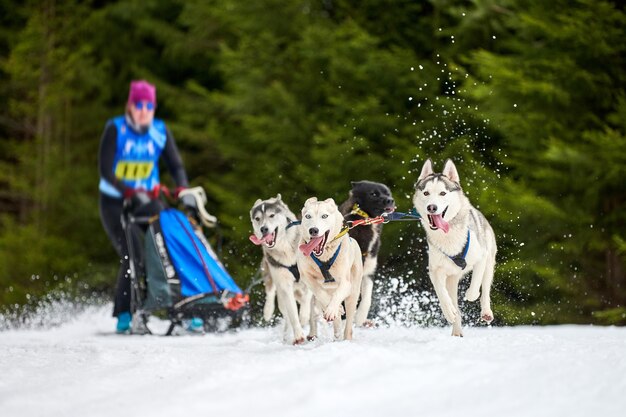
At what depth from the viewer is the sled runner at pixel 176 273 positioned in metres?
8.45

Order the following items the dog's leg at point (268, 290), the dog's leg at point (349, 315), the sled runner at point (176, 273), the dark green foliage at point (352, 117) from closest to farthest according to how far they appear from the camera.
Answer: the dog's leg at point (349, 315)
the dog's leg at point (268, 290)
the sled runner at point (176, 273)
the dark green foliage at point (352, 117)

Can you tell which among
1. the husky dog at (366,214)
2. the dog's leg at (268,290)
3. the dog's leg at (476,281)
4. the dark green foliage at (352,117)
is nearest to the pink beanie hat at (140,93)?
the dog's leg at (268,290)

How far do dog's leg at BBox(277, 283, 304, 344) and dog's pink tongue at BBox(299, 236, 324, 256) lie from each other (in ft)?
2.46

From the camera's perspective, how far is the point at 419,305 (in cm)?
856

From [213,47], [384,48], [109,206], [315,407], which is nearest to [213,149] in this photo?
[213,47]

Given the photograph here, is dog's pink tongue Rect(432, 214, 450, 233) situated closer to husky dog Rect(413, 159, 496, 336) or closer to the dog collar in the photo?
husky dog Rect(413, 159, 496, 336)

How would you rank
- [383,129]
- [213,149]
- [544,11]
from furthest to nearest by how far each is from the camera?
[213,149]
[383,129]
[544,11]

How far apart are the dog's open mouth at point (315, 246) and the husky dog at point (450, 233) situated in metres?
0.55

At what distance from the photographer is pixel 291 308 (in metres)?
6.33

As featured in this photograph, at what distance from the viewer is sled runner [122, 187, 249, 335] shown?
8.45 m

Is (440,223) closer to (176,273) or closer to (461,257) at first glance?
(461,257)

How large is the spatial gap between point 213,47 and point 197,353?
45.1 feet

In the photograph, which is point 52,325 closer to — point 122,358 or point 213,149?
point 122,358

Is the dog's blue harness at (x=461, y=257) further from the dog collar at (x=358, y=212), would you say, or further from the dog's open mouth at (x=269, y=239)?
the dog's open mouth at (x=269, y=239)
